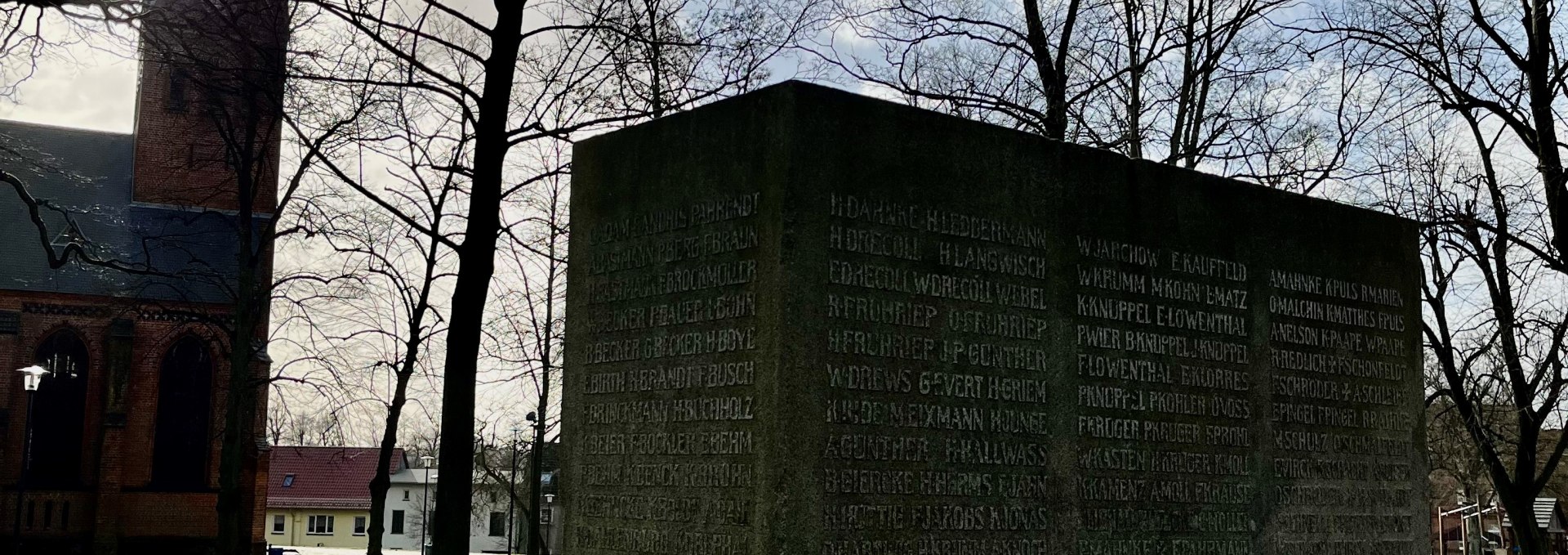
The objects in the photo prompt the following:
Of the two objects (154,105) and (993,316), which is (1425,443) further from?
(154,105)

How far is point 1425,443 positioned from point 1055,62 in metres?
6.99

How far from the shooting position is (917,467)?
7.32 metres

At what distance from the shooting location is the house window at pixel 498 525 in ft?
299

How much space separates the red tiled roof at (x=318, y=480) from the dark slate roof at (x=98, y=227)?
37239 mm

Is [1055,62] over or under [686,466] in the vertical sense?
over

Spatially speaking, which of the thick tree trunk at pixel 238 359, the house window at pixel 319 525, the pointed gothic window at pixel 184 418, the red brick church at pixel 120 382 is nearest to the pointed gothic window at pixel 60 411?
the red brick church at pixel 120 382

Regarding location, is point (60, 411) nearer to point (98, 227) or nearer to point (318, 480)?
point (98, 227)

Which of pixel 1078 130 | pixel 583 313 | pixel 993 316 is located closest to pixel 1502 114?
pixel 1078 130

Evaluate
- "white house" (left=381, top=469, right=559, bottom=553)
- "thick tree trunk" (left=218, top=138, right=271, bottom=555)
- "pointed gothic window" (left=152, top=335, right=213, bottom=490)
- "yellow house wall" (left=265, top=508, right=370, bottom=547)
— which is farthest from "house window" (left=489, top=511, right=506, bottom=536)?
"thick tree trunk" (left=218, top=138, right=271, bottom=555)

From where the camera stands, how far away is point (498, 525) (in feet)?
300

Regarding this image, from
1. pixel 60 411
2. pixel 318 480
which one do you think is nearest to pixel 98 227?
pixel 60 411

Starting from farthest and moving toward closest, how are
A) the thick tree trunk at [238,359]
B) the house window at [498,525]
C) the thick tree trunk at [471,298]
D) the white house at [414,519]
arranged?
the house window at [498,525], the white house at [414,519], the thick tree trunk at [238,359], the thick tree trunk at [471,298]

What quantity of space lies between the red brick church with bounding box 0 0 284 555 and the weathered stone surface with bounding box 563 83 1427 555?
115ft

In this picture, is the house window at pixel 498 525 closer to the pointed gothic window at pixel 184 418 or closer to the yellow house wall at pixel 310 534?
the yellow house wall at pixel 310 534
